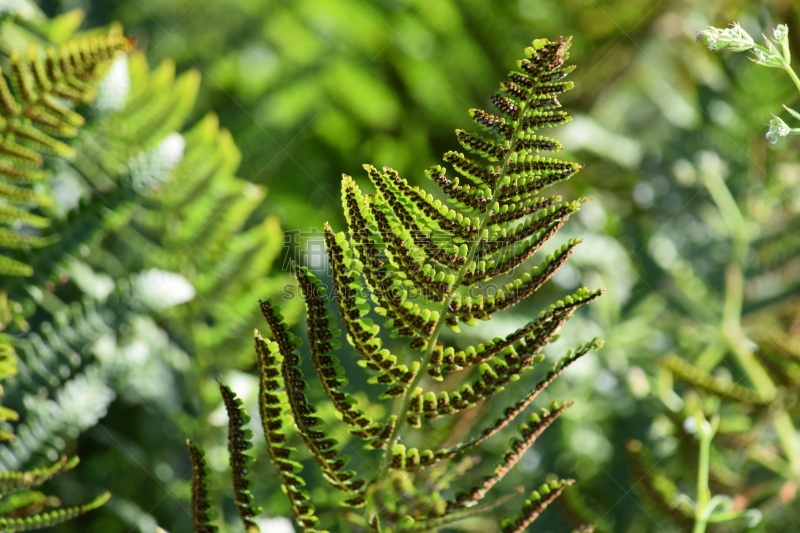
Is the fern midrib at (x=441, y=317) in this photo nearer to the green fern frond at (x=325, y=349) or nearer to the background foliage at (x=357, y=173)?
the green fern frond at (x=325, y=349)

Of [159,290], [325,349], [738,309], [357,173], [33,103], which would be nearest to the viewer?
[325,349]

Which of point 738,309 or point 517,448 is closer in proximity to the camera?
point 517,448

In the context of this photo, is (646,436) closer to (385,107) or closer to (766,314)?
(766,314)

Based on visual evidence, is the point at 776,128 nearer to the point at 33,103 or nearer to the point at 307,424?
the point at 307,424

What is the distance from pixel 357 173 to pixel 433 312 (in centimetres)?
88

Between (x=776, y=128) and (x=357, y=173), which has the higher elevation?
(x=357, y=173)

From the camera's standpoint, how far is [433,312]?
Result: 1.42ft

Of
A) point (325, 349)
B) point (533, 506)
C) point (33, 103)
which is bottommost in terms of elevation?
point (533, 506)

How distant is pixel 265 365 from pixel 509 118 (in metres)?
0.18

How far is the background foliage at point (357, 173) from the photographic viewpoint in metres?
0.85

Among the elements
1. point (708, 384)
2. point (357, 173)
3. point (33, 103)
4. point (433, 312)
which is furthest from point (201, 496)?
point (357, 173)

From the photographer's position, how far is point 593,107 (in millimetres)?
1532

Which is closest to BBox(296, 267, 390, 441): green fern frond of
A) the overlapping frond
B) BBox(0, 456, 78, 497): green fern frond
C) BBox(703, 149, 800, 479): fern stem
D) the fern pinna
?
the fern pinna

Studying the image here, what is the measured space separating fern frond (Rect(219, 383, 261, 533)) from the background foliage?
299mm
